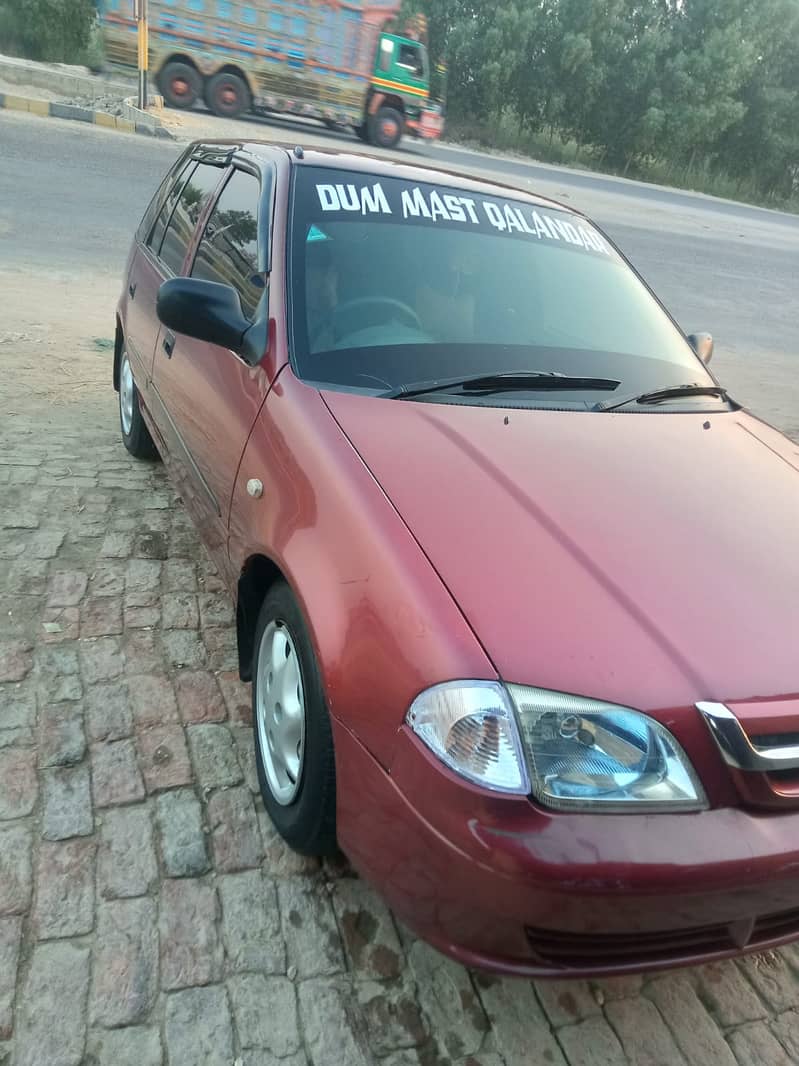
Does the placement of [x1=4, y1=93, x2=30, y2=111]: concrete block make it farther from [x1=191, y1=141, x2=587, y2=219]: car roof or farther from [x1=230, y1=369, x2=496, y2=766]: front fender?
[x1=230, y1=369, x2=496, y2=766]: front fender

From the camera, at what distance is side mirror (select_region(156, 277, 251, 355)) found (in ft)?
8.16

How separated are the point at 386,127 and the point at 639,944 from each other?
22.8 metres

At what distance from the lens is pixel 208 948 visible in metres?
1.94

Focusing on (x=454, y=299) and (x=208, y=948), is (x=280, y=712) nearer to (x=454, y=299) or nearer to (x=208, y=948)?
(x=208, y=948)

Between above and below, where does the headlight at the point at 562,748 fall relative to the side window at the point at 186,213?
below

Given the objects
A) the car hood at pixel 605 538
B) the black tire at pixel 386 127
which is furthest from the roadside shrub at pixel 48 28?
the car hood at pixel 605 538

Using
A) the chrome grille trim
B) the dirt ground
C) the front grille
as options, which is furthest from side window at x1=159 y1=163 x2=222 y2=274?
the front grille

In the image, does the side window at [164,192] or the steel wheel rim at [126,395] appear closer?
the side window at [164,192]

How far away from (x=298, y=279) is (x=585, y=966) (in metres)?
2.08

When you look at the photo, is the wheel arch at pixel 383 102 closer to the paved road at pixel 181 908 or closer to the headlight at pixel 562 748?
the paved road at pixel 181 908

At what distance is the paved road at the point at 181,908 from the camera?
1.79m

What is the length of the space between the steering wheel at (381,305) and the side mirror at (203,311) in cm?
31

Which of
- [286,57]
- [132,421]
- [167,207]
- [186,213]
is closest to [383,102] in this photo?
[286,57]

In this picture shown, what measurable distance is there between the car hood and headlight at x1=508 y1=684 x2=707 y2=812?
0.04 m
